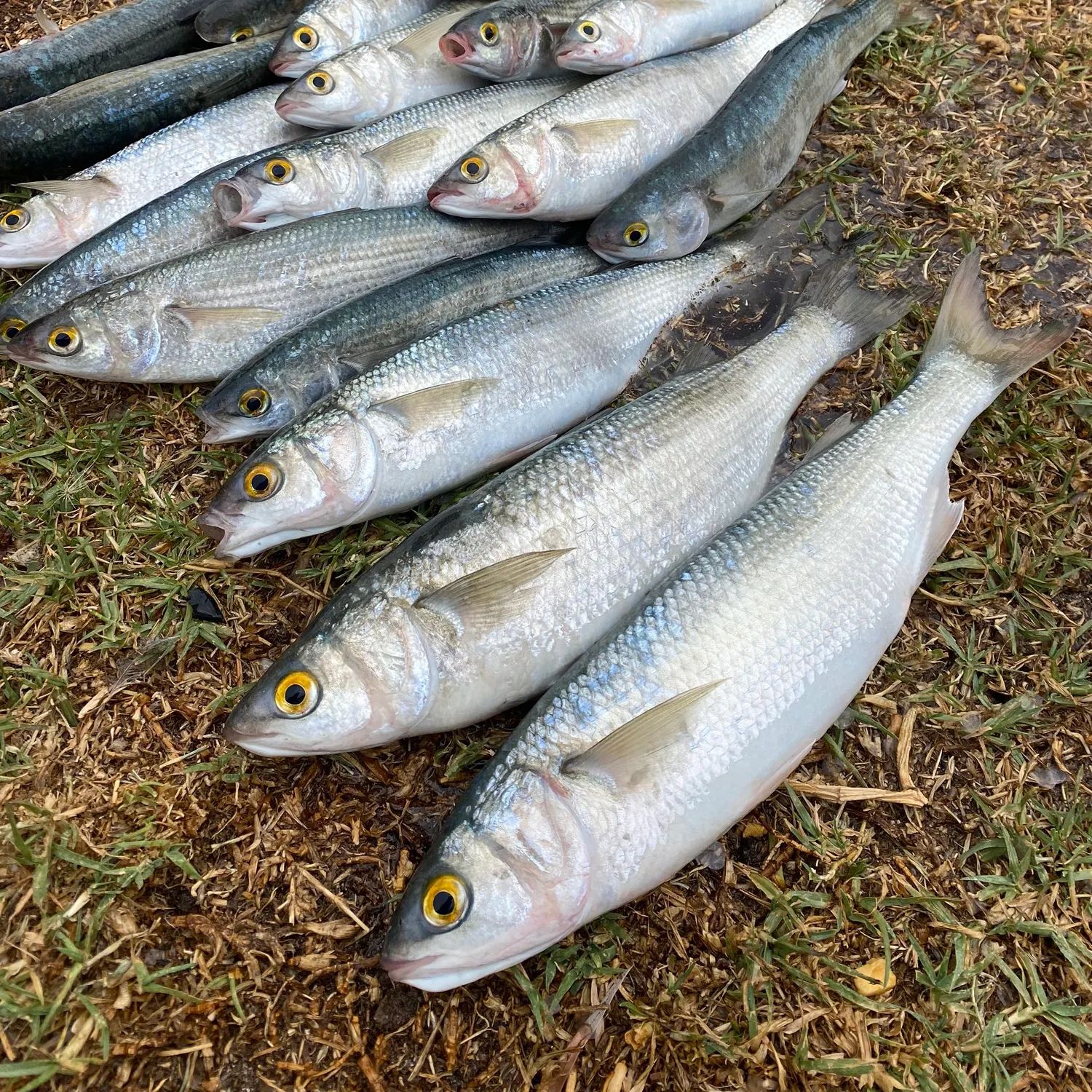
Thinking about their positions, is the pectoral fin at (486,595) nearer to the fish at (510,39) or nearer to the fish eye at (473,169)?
the fish eye at (473,169)

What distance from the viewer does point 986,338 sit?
2.96 meters

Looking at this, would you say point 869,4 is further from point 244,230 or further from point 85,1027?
point 85,1027

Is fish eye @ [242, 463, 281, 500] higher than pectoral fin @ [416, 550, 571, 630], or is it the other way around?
fish eye @ [242, 463, 281, 500]

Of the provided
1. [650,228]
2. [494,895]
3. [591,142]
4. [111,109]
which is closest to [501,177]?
[591,142]

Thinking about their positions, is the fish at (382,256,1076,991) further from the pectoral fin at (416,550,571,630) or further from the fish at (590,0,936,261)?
the fish at (590,0,936,261)

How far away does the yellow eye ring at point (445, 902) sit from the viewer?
76.1 inches

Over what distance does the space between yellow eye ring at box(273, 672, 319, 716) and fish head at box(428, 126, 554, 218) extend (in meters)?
2.14

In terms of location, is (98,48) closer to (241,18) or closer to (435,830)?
(241,18)

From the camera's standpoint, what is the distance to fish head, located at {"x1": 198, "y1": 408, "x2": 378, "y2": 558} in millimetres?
2648

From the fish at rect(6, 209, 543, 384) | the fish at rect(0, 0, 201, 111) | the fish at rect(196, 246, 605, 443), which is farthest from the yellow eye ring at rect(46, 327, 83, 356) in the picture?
the fish at rect(0, 0, 201, 111)

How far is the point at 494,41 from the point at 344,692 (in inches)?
124

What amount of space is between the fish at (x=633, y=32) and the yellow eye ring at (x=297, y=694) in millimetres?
3106

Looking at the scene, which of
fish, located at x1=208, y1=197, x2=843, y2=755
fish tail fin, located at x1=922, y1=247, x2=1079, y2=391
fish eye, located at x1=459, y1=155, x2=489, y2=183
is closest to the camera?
fish, located at x1=208, y1=197, x2=843, y2=755

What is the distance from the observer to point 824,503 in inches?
100
